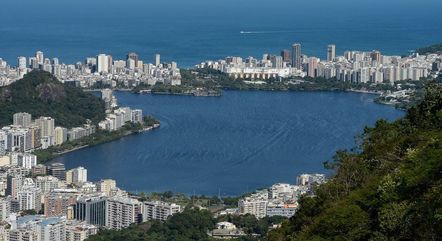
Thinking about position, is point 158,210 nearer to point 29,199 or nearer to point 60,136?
point 29,199

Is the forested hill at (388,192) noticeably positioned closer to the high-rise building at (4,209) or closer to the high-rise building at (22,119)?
the high-rise building at (4,209)

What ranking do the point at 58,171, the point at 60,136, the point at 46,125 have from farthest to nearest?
the point at 46,125
the point at 60,136
the point at 58,171

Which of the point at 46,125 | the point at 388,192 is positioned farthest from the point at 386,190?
the point at 46,125

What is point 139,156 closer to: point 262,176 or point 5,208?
point 262,176

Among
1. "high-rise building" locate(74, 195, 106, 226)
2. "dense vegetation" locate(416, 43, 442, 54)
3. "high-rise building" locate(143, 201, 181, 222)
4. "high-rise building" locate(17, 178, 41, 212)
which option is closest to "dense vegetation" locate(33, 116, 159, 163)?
"high-rise building" locate(17, 178, 41, 212)

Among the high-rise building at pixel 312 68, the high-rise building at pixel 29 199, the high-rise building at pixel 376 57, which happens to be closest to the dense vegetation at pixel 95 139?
the high-rise building at pixel 29 199

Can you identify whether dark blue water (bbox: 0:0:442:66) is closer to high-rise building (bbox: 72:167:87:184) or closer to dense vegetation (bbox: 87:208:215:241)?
high-rise building (bbox: 72:167:87:184)
